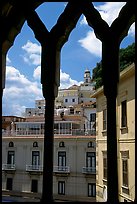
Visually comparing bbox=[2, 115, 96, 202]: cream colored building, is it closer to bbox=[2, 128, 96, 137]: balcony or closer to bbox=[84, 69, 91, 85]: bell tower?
bbox=[2, 128, 96, 137]: balcony

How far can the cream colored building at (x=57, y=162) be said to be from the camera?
74.2 ft

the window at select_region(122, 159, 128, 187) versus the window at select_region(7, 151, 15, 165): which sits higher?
the window at select_region(122, 159, 128, 187)

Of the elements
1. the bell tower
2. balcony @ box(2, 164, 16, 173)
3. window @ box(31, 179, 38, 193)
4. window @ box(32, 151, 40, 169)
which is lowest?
window @ box(31, 179, 38, 193)

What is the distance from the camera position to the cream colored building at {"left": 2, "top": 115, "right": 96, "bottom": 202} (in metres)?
22.6

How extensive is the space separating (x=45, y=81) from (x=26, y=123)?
2464 cm

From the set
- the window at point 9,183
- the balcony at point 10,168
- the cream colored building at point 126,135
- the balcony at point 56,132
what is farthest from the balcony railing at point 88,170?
the cream colored building at point 126,135

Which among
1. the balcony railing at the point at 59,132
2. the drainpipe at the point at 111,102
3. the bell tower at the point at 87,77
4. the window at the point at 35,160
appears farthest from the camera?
the bell tower at the point at 87,77

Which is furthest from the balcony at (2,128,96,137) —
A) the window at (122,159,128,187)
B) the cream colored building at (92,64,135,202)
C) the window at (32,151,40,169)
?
the window at (122,159,128,187)

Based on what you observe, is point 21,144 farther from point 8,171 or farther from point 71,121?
point 71,121

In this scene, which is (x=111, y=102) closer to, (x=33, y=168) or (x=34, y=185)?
(x=33, y=168)

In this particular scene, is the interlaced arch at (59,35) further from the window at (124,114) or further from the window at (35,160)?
the window at (35,160)

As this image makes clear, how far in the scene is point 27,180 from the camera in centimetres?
2470

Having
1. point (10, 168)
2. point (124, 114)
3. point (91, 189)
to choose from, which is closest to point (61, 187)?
point (91, 189)

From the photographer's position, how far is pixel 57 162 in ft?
78.2
